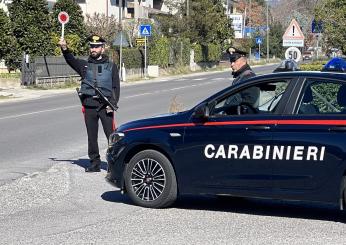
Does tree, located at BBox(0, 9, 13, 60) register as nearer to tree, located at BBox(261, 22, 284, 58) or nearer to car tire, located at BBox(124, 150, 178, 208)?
car tire, located at BBox(124, 150, 178, 208)

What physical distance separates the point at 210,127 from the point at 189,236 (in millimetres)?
1451

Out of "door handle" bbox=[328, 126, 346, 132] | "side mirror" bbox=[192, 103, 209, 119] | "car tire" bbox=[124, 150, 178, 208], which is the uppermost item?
"side mirror" bbox=[192, 103, 209, 119]

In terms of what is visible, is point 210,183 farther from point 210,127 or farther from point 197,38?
point 197,38

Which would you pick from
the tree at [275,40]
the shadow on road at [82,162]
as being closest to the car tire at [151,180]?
the shadow on road at [82,162]

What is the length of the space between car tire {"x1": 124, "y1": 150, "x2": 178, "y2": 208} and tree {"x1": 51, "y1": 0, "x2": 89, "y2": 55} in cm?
3464

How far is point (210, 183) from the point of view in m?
8.07

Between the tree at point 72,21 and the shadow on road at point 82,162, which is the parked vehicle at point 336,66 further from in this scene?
the tree at point 72,21

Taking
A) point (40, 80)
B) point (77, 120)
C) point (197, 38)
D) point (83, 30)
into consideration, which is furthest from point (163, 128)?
point (197, 38)

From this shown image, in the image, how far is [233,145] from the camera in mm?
7859

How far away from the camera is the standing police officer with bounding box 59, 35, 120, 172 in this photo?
34.7 feet

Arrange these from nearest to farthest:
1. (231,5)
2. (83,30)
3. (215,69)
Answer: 1. (83,30)
2. (215,69)
3. (231,5)

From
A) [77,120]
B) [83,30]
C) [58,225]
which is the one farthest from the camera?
[83,30]

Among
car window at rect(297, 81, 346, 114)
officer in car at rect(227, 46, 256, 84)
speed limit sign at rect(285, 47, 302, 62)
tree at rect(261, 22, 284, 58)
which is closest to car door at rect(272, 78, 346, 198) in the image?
car window at rect(297, 81, 346, 114)

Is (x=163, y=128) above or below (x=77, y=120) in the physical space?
above
